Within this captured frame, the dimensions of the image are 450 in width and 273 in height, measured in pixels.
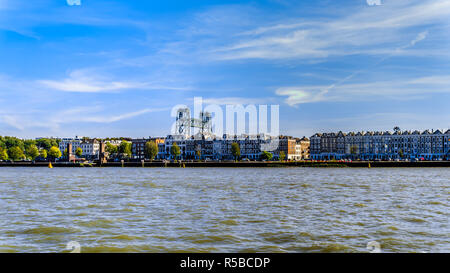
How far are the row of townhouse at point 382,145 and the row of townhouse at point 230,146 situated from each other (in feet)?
25.0

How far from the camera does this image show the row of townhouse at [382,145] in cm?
12088

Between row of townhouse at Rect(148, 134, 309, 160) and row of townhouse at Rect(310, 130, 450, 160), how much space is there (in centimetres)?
761

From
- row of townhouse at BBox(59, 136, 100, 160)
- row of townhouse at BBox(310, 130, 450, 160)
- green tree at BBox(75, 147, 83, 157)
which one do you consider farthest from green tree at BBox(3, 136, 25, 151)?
row of townhouse at BBox(310, 130, 450, 160)

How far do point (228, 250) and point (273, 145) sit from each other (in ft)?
421

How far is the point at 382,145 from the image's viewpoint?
425 feet

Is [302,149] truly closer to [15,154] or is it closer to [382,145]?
[382,145]

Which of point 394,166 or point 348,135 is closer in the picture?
point 394,166

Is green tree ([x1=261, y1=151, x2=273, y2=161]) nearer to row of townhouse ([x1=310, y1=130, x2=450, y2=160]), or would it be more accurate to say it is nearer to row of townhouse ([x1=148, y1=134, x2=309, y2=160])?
row of townhouse ([x1=148, y1=134, x2=309, y2=160])

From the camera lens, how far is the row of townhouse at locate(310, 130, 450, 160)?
12088 cm

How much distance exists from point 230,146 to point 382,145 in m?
45.5

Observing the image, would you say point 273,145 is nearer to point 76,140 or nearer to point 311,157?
point 311,157

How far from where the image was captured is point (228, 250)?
8.98 m
